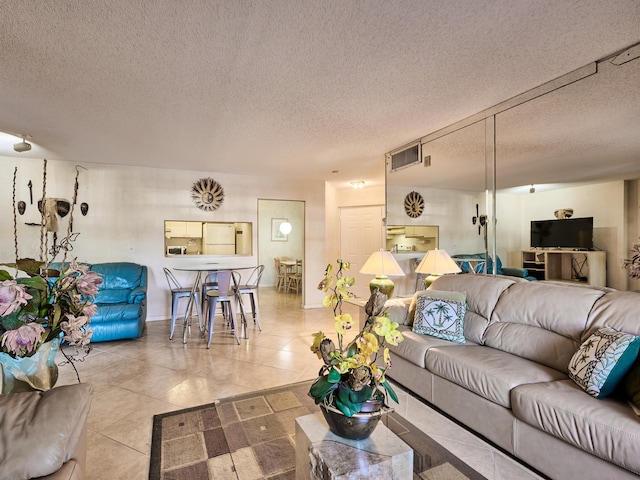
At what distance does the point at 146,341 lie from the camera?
166 inches

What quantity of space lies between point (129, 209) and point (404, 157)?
4251mm

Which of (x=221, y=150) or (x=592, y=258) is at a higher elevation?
(x=221, y=150)

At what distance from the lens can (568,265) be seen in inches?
108

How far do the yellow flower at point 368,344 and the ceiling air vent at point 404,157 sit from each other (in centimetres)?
320

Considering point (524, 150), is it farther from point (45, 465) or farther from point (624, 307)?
point (45, 465)

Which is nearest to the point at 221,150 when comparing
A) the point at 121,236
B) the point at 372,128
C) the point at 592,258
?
the point at 372,128

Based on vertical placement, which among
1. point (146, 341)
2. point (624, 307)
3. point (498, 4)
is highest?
point (498, 4)

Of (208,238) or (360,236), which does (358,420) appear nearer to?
(360,236)

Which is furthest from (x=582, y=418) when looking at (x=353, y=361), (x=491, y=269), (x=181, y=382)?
(x=181, y=382)

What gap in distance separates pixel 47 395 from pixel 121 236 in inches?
184

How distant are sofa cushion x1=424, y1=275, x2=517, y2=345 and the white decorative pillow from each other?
74 mm

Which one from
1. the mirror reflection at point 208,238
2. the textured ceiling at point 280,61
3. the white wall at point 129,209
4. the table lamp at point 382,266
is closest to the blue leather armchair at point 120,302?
the white wall at point 129,209

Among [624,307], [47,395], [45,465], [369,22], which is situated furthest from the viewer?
[624,307]

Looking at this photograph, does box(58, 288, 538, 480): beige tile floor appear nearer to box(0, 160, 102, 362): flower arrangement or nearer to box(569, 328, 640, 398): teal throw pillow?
box(569, 328, 640, 398): teal throw pillow
